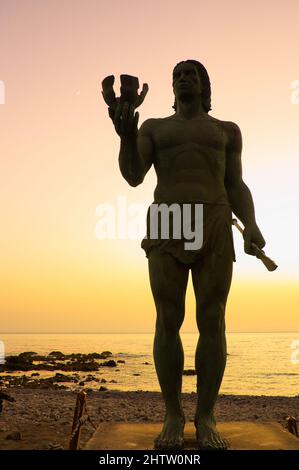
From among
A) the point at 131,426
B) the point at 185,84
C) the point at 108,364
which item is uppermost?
the point at 185,84

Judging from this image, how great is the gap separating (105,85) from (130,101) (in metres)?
0.24

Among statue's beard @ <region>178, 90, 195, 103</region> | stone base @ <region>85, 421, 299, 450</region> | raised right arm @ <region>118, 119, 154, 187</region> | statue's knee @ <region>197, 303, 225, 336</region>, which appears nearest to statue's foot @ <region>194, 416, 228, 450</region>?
stone base @ <region>85, 421, 299, 450</region>

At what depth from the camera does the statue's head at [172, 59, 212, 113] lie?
17.3 feet

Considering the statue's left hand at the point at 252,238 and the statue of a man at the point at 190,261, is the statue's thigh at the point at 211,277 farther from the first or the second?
the statue's left hand at the point at 252,238

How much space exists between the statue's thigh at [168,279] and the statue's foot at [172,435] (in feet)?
3.34

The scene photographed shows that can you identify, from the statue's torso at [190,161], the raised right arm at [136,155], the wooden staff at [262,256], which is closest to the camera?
the raised right arm at [136,155]

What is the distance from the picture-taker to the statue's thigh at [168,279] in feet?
16.3

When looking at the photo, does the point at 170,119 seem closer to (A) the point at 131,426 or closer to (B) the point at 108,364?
(A) the point at 131,426

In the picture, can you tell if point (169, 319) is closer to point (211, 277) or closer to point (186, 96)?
point (211, 277)

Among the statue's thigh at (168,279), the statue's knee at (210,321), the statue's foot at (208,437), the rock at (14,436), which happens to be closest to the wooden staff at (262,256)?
the statue's knee at (210,321)

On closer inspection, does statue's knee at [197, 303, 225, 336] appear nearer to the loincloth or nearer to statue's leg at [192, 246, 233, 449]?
statue's leg at [192, 246, 233, 449]

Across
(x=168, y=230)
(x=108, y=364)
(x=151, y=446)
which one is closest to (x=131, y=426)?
(x=151, y=446)

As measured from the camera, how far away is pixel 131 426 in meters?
5.88

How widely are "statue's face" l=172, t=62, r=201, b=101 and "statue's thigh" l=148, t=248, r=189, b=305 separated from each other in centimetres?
150
